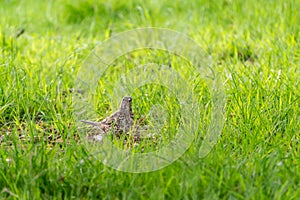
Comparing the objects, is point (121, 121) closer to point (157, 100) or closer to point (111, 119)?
point (111, 119)

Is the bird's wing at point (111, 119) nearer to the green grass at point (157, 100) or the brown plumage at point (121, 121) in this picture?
the brown plumage at point (121, 121)

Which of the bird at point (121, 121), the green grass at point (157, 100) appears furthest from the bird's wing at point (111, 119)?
the green grass at point (157, 100)

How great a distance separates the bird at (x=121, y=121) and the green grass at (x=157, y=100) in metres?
0.18

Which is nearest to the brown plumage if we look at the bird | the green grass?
the bird

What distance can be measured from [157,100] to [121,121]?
0.38 meters

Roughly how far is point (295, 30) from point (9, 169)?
2.84 m

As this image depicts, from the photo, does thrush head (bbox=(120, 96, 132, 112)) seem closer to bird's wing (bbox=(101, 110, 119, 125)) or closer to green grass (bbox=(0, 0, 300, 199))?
bird's wing (bbox=(101, 110, 119, 125))

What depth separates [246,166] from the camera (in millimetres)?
2605

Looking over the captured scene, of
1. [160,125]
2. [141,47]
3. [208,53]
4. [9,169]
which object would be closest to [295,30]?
[208,53]

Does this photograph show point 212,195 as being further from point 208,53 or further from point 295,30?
point 295,30

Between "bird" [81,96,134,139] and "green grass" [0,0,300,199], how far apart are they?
183 millimetres

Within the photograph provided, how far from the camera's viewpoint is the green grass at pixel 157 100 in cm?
248

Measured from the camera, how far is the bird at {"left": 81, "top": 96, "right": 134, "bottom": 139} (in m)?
3.06

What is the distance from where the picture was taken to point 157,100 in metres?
3.37
